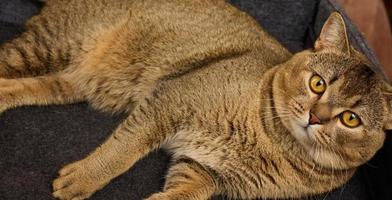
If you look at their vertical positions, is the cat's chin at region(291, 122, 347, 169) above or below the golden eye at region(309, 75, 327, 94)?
below

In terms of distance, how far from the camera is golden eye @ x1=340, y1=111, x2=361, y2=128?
1.38m

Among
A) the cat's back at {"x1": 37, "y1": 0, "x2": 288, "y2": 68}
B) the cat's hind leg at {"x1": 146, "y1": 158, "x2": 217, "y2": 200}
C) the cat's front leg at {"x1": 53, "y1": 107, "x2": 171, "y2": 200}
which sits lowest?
the cat's hind leg at {"x1": 146, "y1": 158, "x2": 217, "y2": 200}

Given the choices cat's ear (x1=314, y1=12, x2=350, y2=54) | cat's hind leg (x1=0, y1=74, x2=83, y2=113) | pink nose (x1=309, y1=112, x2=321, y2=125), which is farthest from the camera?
cat's hind leg (x1=0, y1=74, x2=83, y2=113)

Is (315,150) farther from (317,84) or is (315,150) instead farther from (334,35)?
(334,35)

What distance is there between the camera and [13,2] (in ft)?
7.01

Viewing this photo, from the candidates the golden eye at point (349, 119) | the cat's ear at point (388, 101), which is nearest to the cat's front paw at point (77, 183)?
the golden eye at point (349, 119)

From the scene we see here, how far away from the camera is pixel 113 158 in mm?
1471

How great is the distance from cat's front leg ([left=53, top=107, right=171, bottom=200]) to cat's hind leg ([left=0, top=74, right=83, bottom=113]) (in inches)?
13.7

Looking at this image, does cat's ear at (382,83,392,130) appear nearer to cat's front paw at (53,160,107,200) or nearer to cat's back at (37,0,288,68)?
cat's back at (37,0,288,68)

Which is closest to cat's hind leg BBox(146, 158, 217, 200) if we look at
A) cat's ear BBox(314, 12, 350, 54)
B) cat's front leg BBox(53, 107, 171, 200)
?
cat's front leg BBox(53, 107, 171, 200)

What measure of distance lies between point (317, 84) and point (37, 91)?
0.97 metres

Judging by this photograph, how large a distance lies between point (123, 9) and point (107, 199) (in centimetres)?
72

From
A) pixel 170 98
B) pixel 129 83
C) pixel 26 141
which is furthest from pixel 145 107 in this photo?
pixel 26 141

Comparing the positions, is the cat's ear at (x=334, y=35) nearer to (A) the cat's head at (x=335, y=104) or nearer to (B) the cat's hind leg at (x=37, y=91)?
(A) the cat's head at (x=335, y=104)
